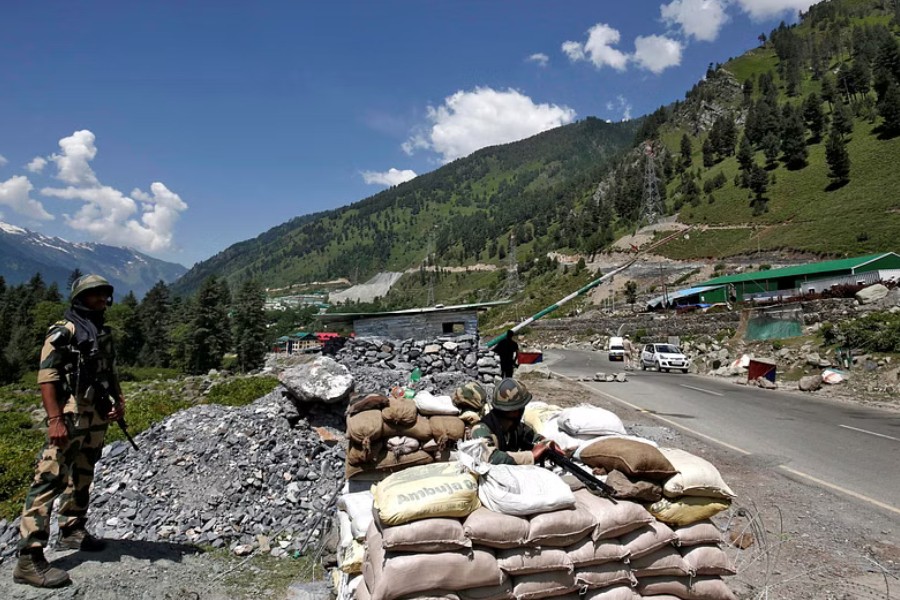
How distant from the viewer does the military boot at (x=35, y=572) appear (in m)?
4.03

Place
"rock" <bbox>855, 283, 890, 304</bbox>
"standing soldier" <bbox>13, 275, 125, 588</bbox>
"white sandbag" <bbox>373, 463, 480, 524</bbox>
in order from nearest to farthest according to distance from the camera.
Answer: "white sandbag" <bbox>373, 463, 480, 524</bbox> → "standing soldier" <bbox>13, 275, 125, 588</bbox> → "rock" <bbox>855, 283, 890, 304</bbox>

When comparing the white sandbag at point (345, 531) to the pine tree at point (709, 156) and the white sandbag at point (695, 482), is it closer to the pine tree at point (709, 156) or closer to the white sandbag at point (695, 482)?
the white sandbag at point (695, 482)

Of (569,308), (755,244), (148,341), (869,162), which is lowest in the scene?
(148,341)

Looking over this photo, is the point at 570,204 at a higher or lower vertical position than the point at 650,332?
higher

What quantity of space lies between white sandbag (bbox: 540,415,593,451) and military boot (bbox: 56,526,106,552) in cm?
466

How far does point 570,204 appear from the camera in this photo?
474 feet

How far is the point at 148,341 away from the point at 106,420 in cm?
8132

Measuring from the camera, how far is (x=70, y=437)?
434 cm

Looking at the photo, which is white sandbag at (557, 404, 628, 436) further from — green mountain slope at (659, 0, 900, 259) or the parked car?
green mountain slope at (659, 0, 900, 259)

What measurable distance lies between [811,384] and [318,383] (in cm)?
1784

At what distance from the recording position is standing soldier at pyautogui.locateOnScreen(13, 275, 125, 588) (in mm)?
4066

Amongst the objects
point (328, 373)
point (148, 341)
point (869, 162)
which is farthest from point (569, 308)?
point (148, 341)

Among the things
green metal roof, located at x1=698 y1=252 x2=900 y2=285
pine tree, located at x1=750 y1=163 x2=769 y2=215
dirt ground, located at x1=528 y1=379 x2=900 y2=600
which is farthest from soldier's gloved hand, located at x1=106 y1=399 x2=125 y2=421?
pine tree, located at x1=750 y1=163 x2=769 y2=215

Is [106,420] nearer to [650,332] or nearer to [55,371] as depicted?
[55,371]
